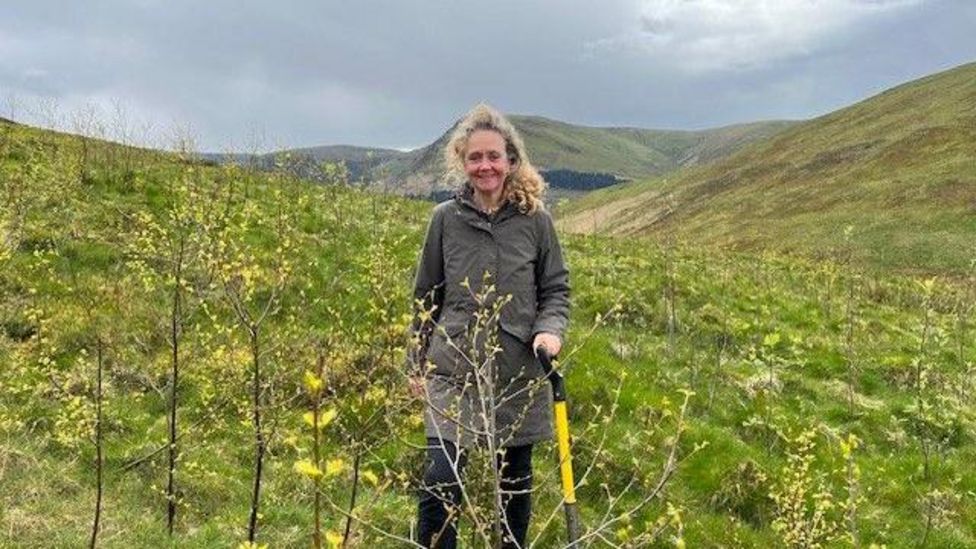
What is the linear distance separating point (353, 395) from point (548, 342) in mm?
5326

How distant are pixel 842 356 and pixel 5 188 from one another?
1523cm

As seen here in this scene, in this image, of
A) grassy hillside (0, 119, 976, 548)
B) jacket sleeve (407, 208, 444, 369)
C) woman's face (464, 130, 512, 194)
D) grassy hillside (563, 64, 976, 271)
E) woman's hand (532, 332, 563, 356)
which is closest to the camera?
woman's hand (532, 332, 563, 356)

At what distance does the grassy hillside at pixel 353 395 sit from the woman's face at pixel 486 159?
1002 millimetres

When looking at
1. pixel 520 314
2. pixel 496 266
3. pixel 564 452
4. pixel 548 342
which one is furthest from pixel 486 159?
A: pixel 564 452

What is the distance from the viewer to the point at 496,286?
542 cm

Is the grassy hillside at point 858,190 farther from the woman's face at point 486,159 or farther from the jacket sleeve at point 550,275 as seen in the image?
the woman's face at point 486,159

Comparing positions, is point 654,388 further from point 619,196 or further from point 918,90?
point 619,196

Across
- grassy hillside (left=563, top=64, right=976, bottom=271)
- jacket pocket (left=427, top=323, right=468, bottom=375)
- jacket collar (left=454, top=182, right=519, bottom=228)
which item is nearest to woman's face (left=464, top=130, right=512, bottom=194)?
jacket collar (left=454, top=182, right=519, bottom=228)

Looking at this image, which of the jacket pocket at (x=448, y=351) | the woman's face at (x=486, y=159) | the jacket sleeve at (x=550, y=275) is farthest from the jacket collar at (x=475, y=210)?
the jacket pocket at (x=448, y=351)

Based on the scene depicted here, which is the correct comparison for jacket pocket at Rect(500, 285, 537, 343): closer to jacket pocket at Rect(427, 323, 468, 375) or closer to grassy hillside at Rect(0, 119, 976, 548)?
jacket pocket at Rect(427, 323, 468, 375)

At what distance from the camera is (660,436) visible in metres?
10.0

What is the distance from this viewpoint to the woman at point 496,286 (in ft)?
17.3

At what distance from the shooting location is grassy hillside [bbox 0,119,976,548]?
699cm

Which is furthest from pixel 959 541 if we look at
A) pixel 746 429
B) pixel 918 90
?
pixel 918 90
